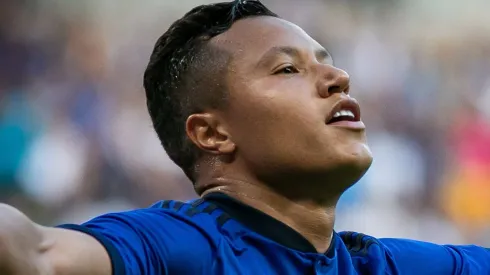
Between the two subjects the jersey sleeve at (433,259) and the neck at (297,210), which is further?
the jersey sleeve at (433,259)

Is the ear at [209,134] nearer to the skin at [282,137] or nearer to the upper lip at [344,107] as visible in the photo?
the skin at [282,137]

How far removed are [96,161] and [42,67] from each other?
435mm

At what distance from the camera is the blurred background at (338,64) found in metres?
3.05

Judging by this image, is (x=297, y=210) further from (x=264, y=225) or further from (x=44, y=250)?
(x=44, y=250)

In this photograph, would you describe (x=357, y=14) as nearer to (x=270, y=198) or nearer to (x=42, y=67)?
(x=42, y=67)

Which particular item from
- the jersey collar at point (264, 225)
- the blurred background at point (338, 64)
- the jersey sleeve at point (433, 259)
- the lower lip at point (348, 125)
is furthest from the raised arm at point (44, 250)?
the blurred background at point (338, 64)

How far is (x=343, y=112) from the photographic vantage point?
53.6 inches

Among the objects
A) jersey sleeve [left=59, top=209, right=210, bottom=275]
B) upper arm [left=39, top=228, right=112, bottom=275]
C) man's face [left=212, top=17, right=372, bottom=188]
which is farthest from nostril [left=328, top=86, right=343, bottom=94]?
upper arm [left=39, top=228, right=112, bottom=275]

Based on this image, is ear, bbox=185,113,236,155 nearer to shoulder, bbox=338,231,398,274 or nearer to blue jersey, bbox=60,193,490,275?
blue jersey, bbox=60,193,490,275

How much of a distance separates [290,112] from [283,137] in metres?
0.04

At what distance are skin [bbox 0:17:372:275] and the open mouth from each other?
10 mm

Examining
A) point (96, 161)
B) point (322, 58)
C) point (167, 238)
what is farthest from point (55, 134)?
point (167, 238)

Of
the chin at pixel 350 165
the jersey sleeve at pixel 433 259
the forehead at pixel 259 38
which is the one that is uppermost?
the forehead at pixel 259 38

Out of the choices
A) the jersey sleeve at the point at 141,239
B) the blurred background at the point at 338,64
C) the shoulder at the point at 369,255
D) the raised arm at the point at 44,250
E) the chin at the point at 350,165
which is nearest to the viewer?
the raised arm at the point at 44,250
